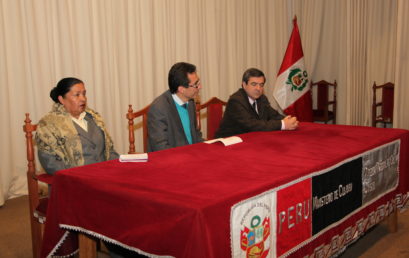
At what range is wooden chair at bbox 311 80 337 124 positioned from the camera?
260 inches

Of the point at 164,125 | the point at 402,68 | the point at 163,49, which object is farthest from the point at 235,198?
the point at 402,68

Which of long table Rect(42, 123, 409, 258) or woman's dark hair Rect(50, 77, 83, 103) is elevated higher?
woman's dark hair Rect(50, 77, 83, 103)

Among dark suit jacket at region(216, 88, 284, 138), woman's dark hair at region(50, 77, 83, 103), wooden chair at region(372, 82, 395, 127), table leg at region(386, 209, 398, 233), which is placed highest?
woman's dark hair at region(50, 77, 83, 103)

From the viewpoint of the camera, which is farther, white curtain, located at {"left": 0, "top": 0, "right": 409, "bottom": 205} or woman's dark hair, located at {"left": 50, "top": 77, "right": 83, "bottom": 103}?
white curtain, located at {"left": 0, "top": 0, "right": 409, "bottom": 205}

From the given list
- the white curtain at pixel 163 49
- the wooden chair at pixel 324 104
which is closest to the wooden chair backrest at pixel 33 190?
the white curtain at pixel 163 49

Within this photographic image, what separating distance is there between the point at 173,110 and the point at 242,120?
0.56 m

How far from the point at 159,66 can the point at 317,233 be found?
3313 mm

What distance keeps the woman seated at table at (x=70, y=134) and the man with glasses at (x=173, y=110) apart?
325 mm

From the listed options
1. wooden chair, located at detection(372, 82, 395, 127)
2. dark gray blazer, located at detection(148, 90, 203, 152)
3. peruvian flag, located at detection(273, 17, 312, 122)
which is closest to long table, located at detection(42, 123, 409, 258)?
dark gray blazer, located at detection(148, 90, 203, 152)

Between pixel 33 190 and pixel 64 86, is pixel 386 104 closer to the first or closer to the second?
pixel 64 86

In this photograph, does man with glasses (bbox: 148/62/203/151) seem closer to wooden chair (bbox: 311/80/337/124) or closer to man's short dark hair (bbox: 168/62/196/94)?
man's short dark hair (bbox: 168/62/196/94)

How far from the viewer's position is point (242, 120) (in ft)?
11.7

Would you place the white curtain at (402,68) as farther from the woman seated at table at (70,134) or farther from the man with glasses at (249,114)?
the woman seated at table at (70,134)

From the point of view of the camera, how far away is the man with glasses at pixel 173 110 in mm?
3225
